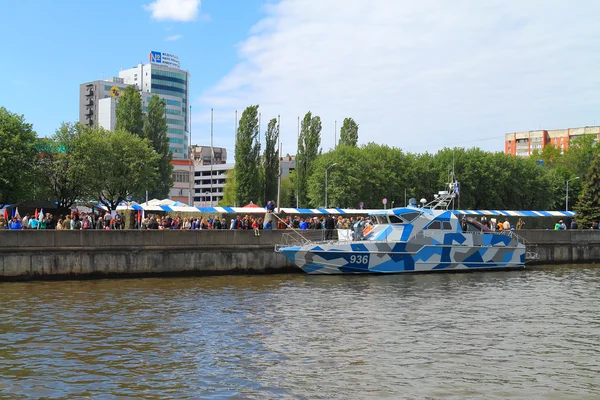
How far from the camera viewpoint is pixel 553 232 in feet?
165

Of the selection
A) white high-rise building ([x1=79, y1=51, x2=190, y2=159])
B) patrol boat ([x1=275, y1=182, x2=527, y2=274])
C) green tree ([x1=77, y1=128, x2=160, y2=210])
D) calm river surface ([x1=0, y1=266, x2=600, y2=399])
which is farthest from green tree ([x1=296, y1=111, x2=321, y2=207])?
white high-rise building ([x1=79, y1=51, x2=190, y2=159])

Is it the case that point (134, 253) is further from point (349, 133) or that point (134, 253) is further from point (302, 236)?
point (349, 133)

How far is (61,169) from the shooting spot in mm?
59031

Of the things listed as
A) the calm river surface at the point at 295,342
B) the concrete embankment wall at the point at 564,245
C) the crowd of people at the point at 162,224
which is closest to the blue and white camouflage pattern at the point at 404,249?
the crowd of people at the point at 162,224

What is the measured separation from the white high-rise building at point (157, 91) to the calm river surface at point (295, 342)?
14940 centimetres

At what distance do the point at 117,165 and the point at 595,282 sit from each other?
43.3 metres

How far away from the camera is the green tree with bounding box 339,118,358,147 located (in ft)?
325

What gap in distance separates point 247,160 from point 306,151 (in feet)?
31.9

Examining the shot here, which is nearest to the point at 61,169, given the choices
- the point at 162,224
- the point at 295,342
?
the point at 162,224

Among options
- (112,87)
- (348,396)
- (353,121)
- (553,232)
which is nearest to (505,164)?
(353,121)

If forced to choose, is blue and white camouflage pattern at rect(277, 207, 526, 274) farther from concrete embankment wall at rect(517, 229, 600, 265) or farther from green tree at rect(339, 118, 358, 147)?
green tree at rect(339, 118, 358, 147)

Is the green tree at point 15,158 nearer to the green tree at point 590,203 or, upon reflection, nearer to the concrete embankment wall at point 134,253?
the concrete embankment wall at point 134,253

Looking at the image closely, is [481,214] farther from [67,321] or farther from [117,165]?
[67,321]

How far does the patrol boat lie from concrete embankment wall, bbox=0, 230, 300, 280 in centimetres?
150
